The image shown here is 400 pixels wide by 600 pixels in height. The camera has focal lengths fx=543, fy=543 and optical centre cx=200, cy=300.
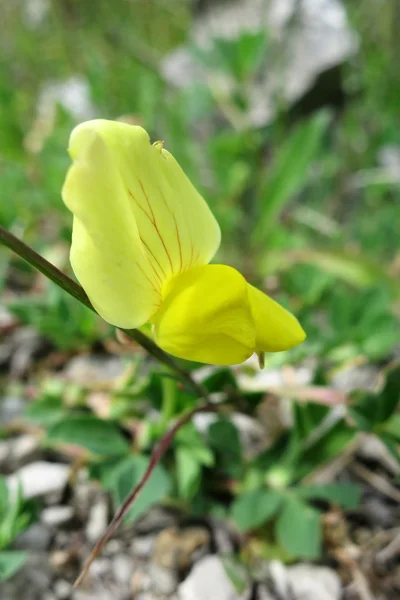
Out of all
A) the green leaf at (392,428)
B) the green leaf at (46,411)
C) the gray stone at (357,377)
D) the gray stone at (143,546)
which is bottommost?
the gray stone at (143,546)

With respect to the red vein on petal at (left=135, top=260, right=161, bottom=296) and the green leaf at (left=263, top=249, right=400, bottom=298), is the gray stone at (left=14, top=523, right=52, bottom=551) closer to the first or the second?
the red vein on petal at (left=135, top=260, right=161, bottom=296)

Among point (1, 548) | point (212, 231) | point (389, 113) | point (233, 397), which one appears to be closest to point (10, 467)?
point (1, 548)

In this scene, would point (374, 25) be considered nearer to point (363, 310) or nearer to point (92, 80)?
point (92, 80)

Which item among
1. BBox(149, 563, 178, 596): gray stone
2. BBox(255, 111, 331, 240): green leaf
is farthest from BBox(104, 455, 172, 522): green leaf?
BBox(255, 111, 331, 240): green leaf

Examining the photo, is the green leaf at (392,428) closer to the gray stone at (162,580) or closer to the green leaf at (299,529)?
the green leaf at (299,529)

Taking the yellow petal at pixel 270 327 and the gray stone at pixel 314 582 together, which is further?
the gray stone at pixel 314 582

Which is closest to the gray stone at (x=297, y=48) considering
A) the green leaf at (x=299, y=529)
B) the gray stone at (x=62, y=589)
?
the green leaf at (x=299, y=529)

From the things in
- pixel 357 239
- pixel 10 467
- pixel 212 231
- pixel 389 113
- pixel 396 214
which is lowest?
pixel 10 467
